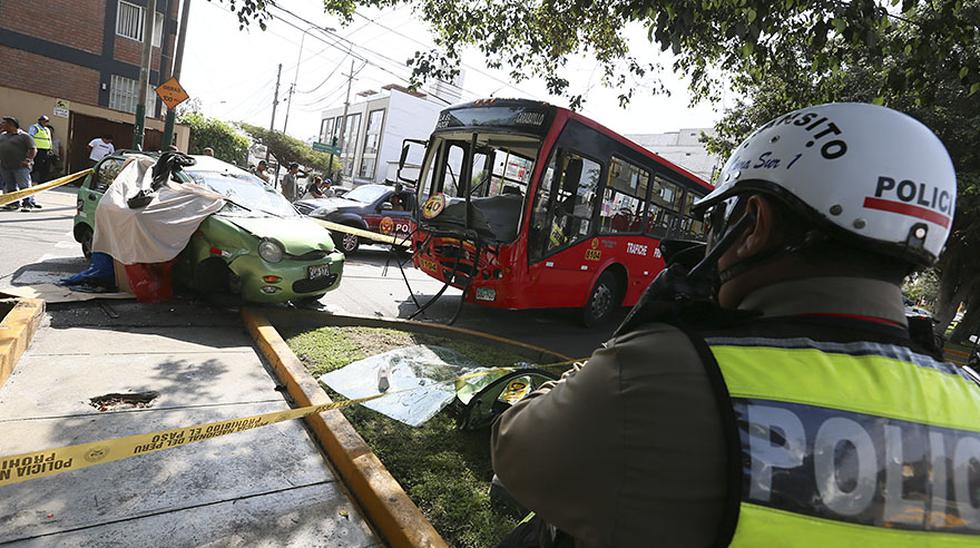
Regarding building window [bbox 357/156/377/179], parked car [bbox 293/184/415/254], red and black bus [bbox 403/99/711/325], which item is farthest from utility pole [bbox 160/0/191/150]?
building window [bbox 357/156/377/179]

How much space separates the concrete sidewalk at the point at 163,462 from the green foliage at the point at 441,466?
0.35 m

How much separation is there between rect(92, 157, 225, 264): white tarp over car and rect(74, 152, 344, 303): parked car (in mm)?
203

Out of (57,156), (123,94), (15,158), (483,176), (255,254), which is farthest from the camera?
(123,94)

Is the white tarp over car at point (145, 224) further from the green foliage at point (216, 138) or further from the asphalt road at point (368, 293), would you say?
the green foliage at point (216, 138)

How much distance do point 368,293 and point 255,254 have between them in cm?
298

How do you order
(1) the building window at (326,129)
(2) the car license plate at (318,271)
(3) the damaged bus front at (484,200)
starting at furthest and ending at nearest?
(1) the building window at (326,129)
(3) the damaged bus front at (484,200)
(2) the car license plate at (318,271)

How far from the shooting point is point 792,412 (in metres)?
0.97

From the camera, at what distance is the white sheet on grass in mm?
3801

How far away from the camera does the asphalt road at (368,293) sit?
6.76 meters

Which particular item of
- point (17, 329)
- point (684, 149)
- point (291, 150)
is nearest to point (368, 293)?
point (17, 329)

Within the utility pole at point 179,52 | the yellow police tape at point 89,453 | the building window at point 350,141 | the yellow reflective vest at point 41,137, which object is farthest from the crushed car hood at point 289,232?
the building window at point 350,141

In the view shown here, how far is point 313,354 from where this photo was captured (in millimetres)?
4871

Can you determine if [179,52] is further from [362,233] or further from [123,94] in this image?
[123,94]

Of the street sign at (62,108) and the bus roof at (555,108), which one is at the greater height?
the bus roof at (555,108)
